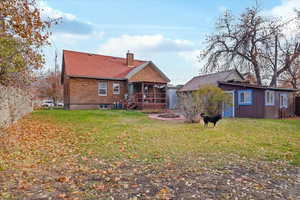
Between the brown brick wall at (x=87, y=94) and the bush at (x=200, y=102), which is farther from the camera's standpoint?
the brown brick wall at (x=87, y=94)

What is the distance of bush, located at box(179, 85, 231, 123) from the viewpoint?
11.5m

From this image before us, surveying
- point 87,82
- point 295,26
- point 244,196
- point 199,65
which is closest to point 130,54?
point 87,82

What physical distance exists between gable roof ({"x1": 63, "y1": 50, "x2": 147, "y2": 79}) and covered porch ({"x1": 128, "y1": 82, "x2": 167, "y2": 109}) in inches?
67.9

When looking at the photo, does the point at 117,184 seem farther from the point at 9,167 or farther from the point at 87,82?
the point at 87,82

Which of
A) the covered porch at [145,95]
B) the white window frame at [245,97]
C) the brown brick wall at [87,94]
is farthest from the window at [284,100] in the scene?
the brown brick wall at [87,94]

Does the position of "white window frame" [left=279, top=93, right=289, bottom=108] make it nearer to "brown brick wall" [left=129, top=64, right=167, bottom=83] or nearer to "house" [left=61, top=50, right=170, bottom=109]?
"house" [left=61, top=50, right=170, bottom=109]

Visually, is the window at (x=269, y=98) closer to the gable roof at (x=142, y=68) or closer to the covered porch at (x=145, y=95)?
the covered porch at (x=145, y=95)

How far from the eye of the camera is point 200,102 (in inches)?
456

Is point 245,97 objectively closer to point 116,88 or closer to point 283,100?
point 283,100

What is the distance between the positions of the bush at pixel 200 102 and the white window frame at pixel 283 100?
7393mm

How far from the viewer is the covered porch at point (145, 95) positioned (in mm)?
19308

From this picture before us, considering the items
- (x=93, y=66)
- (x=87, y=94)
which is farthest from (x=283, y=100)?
(x=93, y=66)

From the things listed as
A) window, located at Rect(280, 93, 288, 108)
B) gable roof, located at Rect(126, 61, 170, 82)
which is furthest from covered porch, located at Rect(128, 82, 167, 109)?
window, located at Rect(280, 93, 288, 108)

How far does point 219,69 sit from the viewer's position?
948 inches
